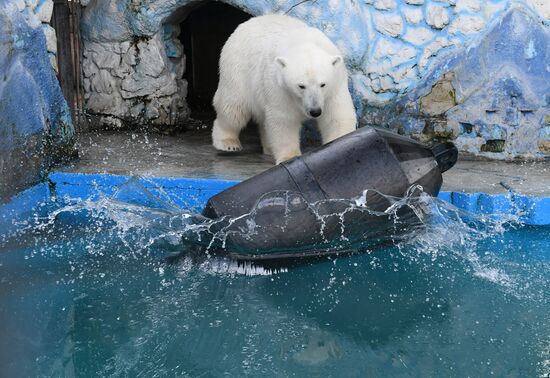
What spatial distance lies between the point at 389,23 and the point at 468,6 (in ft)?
1.73

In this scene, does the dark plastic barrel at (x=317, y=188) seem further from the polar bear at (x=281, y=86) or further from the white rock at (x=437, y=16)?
the white rock at (x=437, y=16)

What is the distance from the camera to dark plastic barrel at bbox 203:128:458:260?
2.94 metres

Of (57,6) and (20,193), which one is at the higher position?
(57,6)

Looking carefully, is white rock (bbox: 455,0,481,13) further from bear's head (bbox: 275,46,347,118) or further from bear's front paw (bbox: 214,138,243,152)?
bear's front paw (bbox: 214,138,243,152)

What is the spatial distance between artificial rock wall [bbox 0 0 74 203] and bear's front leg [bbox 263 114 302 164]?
1.26 meters

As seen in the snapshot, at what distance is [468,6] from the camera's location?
4.61m

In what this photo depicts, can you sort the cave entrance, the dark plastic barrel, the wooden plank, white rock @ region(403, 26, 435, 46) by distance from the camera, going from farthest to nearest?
the cave entrance
the wooden plank
white rock @ region(403, 26, 435, 46)
the dark plastic barrel

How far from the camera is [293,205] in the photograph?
9.62 ft

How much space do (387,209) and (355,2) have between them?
2240 mm

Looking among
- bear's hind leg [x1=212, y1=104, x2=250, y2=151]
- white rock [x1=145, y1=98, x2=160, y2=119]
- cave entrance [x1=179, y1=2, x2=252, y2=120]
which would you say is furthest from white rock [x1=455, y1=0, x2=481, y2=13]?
cave entrance [x1=179, y1=2, x2=252, y2=120]

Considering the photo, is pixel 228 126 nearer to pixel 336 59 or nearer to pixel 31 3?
pixel 336 59

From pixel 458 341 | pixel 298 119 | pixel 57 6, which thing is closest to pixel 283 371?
pixel 458 341

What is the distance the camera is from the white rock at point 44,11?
4.02m

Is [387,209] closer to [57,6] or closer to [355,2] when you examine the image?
[355,2]
